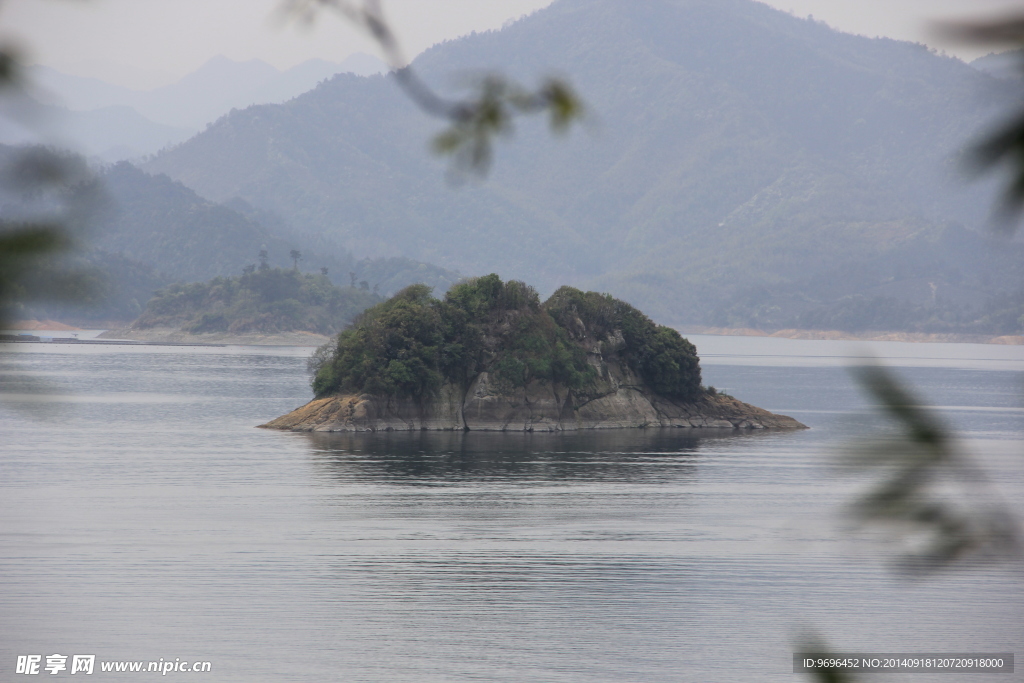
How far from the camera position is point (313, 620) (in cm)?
2625

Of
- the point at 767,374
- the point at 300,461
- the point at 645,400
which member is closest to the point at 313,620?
the point at 300,461

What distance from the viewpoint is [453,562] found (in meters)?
32.8

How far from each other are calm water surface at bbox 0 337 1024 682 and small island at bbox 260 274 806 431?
16.5ft

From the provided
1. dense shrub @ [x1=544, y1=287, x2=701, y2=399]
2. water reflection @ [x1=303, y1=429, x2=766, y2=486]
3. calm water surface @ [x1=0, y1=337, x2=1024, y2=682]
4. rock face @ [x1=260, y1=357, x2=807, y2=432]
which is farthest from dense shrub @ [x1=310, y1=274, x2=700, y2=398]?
calm water surface @ [x1=0, y1=337, x2=1024, y2=682]

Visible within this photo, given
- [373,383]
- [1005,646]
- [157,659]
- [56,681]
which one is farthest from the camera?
[373,383]

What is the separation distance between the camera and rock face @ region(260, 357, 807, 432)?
67.4 metres

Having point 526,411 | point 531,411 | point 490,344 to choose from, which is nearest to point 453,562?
point 490,344

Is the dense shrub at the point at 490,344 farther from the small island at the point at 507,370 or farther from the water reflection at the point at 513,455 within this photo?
the water reflection at the point at 513,455

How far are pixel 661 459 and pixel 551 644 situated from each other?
34.6 m

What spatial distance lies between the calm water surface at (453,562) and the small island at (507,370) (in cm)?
502

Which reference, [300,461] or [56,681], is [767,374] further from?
[56,681]

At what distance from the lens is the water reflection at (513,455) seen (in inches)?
1999

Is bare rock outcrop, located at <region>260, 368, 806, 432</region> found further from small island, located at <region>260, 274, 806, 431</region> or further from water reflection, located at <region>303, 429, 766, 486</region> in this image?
water reflection, located at <region>303, 429, 766, 486</region>

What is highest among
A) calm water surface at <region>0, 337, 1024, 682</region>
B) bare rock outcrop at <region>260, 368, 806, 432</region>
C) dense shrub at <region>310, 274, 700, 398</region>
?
dense shrub at <region>310, 274, 700, 398</region>
